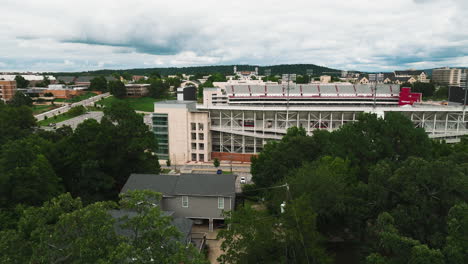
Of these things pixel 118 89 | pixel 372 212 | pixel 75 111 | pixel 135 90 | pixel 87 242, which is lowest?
pixel 75 111

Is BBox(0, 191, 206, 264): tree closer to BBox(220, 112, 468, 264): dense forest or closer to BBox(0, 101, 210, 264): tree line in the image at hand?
BBox(0, 101, 210, 264): tree line

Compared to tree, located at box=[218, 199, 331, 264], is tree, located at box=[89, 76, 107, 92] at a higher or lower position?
higher

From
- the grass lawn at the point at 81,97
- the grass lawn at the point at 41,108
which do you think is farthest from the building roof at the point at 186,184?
the grass lawn at the point at 81,97

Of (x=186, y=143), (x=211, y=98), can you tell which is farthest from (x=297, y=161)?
(x=211, y=98)

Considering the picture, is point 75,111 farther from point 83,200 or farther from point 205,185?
point 205,185

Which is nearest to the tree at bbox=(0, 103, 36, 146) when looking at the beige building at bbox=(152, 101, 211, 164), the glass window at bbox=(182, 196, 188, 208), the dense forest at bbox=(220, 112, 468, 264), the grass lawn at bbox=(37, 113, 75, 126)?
the beige building at bbox=(152, 101, 211, 164)

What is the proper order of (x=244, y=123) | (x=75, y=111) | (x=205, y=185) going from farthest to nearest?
1. (x=75, y=111)
2. (x=244, y=123)
3. (x=205, y=185)

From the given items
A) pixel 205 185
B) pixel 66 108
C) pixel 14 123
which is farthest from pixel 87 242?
pixel 66 108
